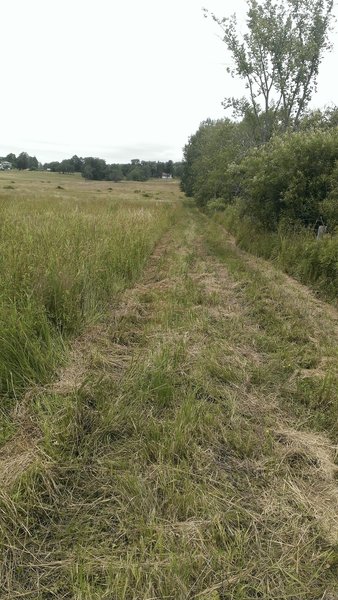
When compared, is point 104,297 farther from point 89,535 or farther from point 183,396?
point 89,535

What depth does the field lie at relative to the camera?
1754 millimetres

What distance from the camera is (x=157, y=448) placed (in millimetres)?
2482

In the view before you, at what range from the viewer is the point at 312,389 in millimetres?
3359

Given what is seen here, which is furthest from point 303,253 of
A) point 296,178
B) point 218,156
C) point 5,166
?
point 5,166

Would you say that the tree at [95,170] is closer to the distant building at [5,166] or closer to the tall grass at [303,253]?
the distant building at [5,166]

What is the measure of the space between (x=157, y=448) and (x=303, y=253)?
6767mm

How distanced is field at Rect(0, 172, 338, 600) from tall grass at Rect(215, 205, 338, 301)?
2.13 meters

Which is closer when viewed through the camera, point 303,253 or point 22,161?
point 303,253

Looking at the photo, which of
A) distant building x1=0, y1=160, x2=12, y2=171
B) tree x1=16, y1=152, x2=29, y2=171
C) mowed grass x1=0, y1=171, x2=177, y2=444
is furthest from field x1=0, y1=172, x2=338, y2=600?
tree x1=16, y1=152, x2=29, y2=171

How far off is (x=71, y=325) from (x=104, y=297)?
4.74 feet

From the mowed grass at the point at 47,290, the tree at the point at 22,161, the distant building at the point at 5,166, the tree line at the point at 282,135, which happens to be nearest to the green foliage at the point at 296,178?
the tree line at the point at 282,135

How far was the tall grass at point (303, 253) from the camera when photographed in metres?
6.87

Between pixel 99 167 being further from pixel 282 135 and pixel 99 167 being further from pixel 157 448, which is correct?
pixel 157 448

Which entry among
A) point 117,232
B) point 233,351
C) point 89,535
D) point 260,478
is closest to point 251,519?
point 260,478
